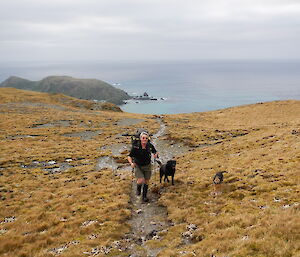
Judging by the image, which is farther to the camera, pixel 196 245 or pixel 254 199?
pixel 254 199

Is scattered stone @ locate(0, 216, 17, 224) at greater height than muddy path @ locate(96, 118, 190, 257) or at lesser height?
lesser

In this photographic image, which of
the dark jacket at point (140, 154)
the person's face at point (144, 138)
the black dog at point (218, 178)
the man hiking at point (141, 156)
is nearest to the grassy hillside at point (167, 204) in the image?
the black dog at point (218, 178)

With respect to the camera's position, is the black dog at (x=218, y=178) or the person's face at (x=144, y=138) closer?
the person's face at (x=144, y=138)

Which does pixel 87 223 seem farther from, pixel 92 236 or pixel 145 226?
pixel 145 226

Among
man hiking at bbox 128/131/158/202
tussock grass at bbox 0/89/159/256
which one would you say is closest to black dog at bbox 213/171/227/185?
man hiking at bbox 128/131/158/202

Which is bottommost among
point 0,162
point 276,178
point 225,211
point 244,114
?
point 0,162

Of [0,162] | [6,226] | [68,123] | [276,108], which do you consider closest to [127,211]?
[6,226]

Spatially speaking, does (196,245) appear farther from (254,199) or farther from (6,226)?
(6,226)

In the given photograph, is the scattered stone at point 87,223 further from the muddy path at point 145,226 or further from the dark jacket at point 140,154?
the dark jacket at point 140,154

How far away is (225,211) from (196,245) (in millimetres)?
4129

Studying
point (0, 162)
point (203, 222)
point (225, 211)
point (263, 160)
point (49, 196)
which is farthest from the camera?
point (0, 162)

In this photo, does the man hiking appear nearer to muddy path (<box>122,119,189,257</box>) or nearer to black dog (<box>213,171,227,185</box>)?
muddy path (<box>122,119,189,257</box>)

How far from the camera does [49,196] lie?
20.0 m

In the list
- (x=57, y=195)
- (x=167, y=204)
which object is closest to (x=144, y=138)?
(x=167, y=204)
